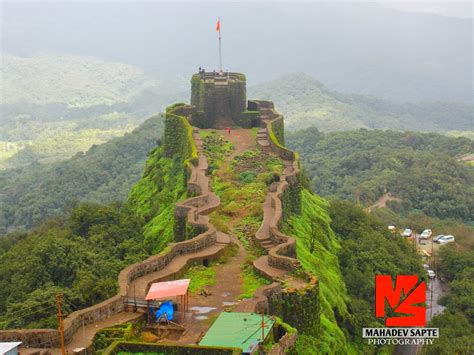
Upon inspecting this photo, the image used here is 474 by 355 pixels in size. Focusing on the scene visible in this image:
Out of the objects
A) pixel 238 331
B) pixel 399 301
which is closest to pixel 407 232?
pixel 399 301

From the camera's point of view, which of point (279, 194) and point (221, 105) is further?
point (221, 105)

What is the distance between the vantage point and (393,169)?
83875 millimetres

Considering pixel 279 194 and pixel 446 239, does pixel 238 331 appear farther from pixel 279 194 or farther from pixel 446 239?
pixel 446 239

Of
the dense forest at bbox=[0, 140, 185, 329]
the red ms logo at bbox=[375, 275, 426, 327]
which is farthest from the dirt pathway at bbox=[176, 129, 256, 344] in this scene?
the red ms logo at bbox=[375, 275, 426, 327]

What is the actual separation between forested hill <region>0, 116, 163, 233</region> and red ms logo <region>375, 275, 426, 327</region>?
4085 centimetres

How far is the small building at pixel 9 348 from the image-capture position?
16.6m

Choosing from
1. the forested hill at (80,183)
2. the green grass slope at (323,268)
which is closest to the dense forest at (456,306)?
the green grass slope at (323,268)

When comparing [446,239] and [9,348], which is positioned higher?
[9,348]

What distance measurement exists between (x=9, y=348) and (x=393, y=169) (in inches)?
2806

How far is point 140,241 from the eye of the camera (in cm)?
3303

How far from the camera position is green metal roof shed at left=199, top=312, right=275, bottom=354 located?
16.9 m

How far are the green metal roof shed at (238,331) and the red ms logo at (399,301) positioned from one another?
12.2 m

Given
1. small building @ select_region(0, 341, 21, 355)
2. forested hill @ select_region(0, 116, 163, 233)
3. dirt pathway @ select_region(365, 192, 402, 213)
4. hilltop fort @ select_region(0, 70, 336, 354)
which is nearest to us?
small building @ select_region(0, 341, 21, 355)

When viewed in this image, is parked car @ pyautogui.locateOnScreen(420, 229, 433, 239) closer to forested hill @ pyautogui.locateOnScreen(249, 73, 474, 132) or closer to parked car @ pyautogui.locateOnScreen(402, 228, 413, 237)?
parked car @ pyautogui.locateOnScreen(402, 228, 413, 237)
